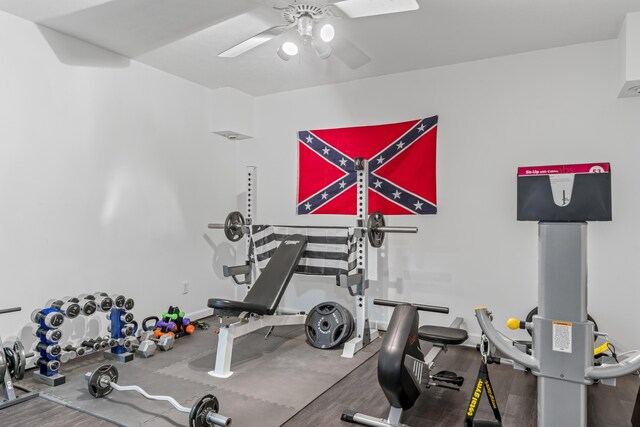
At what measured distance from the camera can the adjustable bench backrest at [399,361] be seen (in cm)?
207

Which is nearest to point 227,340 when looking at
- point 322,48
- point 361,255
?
point 361,255

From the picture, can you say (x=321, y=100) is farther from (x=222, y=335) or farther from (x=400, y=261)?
(x=222, y=335)

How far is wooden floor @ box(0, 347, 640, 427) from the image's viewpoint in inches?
90.7

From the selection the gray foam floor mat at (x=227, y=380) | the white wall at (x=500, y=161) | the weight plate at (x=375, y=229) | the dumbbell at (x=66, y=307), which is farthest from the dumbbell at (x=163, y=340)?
the weight plate at (x=375, y=229)

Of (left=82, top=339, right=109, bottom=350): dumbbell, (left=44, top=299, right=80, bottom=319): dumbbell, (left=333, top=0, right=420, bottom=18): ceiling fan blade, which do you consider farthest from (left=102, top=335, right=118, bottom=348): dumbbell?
(left=333, top=0, right=420, bottom=18): ceiling fan blade

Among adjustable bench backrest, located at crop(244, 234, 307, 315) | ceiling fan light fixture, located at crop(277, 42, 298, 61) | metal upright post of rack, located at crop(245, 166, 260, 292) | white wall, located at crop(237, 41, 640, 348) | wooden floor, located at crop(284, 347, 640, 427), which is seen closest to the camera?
wooden floor, located at crop(284, 347, 640, 427)

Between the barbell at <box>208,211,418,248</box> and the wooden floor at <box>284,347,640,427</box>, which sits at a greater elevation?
the barbell at <box>208,211,418,248</box>

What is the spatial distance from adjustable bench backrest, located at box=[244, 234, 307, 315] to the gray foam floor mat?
47 centimetres

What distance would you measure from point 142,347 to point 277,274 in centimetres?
123

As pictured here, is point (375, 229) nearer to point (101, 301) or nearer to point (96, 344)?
point (101, 301)

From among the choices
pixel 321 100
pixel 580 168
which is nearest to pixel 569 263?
pixel 580 168

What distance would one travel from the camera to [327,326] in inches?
144

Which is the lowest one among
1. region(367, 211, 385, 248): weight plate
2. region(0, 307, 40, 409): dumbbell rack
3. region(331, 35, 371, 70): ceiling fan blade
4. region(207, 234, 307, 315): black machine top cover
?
region(0, 307, 40, 409): dumbbell rack

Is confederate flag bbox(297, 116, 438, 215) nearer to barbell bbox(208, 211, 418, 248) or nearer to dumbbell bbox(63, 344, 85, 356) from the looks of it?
barbell bbox(208, 211, 418, 248)
